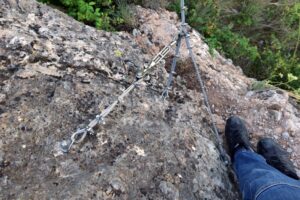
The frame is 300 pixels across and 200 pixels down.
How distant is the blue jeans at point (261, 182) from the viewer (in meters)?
2.14

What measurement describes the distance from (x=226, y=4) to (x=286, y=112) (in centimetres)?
166

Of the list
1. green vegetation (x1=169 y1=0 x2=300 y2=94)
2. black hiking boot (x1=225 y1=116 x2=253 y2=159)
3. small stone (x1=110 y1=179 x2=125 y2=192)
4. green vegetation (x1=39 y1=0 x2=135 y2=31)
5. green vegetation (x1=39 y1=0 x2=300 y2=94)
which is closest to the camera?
small stone (x1=110 y1=179 x2=125 y2=192)

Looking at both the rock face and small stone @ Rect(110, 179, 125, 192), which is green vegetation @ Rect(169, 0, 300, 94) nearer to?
the rock face

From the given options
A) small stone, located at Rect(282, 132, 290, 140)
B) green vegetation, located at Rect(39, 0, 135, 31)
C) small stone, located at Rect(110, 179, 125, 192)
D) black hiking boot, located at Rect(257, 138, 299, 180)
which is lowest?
small stone, located at Rect(110, 179, 125, 192)

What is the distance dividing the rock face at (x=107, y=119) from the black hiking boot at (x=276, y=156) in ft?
0.52

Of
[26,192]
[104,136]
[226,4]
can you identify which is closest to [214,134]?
[104,136]

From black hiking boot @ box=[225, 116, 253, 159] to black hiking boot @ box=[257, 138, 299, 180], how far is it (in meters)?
0.11

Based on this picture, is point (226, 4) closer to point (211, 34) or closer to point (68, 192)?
point (211, 34)

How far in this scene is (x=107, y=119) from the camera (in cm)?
235

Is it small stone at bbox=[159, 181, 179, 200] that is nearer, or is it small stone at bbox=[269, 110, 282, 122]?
small stone at bbox=[159, 181, 179, 200]

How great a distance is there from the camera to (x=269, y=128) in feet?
9.99

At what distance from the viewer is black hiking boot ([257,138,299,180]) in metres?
2.73

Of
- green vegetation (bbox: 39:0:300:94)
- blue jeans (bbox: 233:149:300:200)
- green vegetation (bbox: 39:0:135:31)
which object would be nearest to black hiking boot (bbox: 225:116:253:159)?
blue jeans (bbox: 233:149:300:200)

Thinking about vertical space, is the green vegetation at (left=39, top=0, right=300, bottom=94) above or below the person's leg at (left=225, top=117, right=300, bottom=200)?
above
